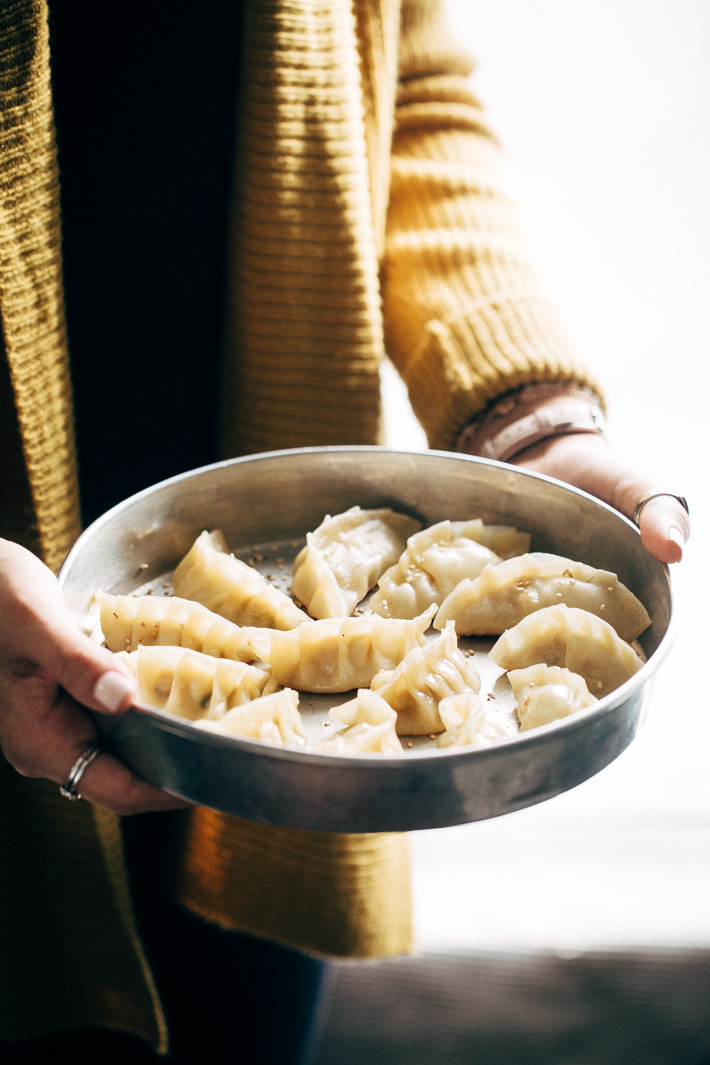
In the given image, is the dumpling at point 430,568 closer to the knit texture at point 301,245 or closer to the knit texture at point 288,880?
the knit texture at point 301,245

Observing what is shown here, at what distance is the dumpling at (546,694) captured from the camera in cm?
88

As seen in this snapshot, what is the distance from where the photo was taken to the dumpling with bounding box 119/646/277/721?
97 centimetres

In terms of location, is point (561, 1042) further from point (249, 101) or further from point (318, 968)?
point (249, 101)

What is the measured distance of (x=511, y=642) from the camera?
103 centimetres

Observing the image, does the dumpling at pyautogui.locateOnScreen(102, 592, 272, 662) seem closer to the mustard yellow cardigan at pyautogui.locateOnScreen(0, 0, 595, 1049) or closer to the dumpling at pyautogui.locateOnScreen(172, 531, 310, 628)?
the dumpling at pyautogui.locateOnScreen(172, 531, 310, 628)

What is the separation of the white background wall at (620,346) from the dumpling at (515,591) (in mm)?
888

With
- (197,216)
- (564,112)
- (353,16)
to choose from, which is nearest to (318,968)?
(197,216)

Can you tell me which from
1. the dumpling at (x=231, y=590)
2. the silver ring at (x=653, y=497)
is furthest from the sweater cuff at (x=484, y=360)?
the dumpling at (x=231, y=590)

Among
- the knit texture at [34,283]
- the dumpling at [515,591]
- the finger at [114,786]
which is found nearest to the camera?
the finger at [114,786]

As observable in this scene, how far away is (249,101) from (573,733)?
950mm

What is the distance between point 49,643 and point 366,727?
33 centimetres

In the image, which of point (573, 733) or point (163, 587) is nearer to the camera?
point (573, 733)

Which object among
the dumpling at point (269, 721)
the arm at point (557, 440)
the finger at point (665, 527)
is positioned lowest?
the dumpling at point (269, 721)

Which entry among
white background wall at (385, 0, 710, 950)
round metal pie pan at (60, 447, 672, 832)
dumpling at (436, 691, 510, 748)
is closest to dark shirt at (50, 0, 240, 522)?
round metal pie pan at (60, 447, 672, 832)
